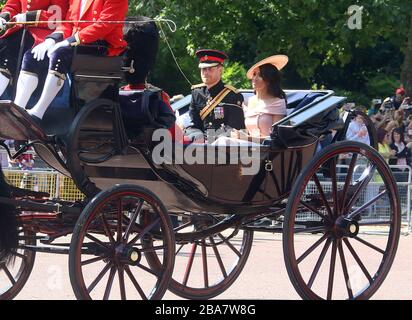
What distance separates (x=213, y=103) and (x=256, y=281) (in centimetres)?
170

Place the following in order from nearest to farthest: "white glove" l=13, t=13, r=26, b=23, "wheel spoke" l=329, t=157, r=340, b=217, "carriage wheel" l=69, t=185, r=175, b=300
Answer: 1. "carriage wheel" l=69, t=185, r=175, b=300
2. "white glove" l=13, t=13, r=26, b=23
3. "wheel spoke" l=329, t=157, r=340, b=217

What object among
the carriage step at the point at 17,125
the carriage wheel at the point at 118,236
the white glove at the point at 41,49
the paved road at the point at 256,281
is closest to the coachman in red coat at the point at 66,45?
the white glove at the point at 41,49

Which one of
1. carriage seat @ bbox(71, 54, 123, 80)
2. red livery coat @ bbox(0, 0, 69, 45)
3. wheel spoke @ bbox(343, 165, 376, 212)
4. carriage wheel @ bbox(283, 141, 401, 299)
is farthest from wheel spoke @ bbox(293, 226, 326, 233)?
red livery coat @ bbox(0, 0, 69, 45)

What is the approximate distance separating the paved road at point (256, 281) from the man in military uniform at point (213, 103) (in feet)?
3.92

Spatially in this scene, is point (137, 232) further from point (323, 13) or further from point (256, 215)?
point (323, 13)

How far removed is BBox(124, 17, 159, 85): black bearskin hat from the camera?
6430 millimetres

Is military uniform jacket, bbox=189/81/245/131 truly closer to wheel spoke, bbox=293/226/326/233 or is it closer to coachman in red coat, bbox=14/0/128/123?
wheel spoke, bbox=293/226/326/233

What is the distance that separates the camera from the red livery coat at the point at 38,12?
6.26m

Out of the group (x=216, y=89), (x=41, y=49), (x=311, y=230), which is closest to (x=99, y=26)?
(x=41, y=49)

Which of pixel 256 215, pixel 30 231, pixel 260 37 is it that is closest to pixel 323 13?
pixel 260 37

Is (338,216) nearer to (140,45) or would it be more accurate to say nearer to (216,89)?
(216,89)

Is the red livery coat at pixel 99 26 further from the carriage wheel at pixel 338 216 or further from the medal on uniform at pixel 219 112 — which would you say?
the carriage wheel at pixel 338 216

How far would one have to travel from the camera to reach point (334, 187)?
6867mm

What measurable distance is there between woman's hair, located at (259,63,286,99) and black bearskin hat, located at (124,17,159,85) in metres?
1.18
